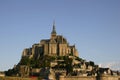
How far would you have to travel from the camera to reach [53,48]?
117 m

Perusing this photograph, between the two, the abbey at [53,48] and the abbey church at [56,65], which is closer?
the abbey church at [56,65]

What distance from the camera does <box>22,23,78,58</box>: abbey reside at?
383 feet

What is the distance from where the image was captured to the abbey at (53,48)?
117 metres

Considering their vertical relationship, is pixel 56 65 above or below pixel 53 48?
below

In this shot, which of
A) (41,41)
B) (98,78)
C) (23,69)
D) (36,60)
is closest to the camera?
(98,78)

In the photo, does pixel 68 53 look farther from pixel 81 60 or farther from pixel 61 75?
pixel 61 75

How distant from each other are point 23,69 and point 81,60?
2373cm

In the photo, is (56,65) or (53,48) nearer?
(56,65)

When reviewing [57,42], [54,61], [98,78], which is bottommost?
[98,78]

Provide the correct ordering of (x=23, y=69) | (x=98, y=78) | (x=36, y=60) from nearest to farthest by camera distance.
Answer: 1. (x=98, y=78)
2. (x=23, y=69)
3. (x=36, y=60)

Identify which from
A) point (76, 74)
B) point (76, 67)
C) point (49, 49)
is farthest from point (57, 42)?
point (76, 74)

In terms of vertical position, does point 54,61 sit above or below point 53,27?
below

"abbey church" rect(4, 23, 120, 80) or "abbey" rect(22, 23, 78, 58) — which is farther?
"abbey" rect(22, 23, 78, 58)

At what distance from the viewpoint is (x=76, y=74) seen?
3821 inches
